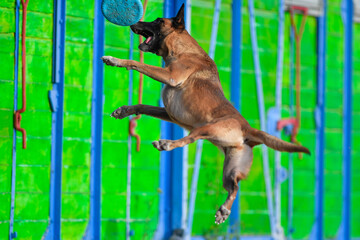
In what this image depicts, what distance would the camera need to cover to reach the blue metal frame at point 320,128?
24.3 ft

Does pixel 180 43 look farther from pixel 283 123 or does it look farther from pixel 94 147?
pixel 283 123

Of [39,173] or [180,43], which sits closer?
[180,43]

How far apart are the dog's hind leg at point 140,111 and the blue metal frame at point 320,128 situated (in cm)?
374

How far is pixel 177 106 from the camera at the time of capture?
3.85 meters

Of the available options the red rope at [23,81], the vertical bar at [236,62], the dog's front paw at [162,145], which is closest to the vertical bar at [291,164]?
the vertical bar at [236,62]

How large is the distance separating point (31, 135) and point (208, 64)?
75.6 inches

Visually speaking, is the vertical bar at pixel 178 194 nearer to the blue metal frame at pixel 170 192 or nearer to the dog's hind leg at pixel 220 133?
the blue metal frame at pixel 170 192

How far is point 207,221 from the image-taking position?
21.3 feet

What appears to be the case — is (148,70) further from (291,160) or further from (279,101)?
(291,160)

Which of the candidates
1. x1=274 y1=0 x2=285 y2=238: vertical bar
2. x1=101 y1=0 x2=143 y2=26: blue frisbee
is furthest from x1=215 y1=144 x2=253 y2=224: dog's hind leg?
x1=274 y1=0 x2=285 y2=238: vertical bar

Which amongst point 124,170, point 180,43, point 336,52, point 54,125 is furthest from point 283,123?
point 180,43

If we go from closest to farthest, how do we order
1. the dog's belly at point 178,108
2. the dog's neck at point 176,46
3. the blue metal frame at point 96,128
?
the dog's belly at point 178,108, the dog's neck at point 176,46, the blue metal frame at point 96,128

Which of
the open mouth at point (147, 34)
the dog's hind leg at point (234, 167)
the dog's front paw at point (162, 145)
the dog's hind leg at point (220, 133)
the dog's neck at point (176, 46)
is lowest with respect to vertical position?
the dog's hind leg at point (234, 167)

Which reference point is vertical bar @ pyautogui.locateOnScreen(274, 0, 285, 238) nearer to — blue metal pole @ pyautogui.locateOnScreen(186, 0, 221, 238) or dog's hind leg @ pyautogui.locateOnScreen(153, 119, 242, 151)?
blue metal pole @ pyautogui.locateOnScreen(186, 0, 221, 238)
